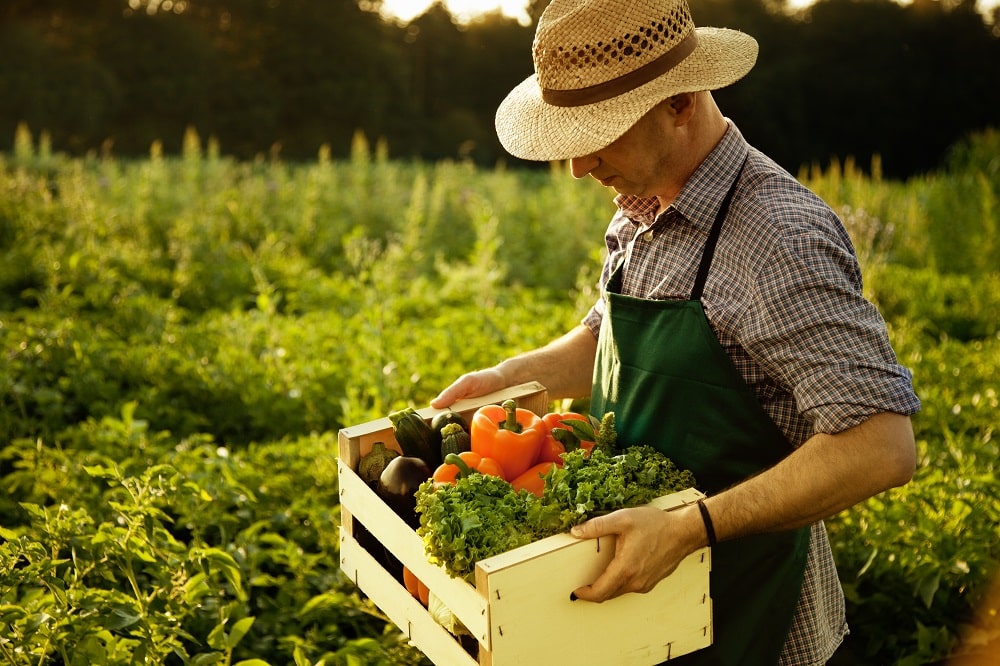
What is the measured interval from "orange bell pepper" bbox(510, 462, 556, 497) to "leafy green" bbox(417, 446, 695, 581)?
0.13 meters

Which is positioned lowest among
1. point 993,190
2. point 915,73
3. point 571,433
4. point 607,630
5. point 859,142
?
point 859,142

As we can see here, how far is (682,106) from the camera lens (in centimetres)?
204

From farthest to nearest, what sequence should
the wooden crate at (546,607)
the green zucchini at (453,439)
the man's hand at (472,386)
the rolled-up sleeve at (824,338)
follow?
the man's hand at (472,386)
the green zucchini at (453,439)
the rolled-up sleeve at (824,338)
the wooden crate at (546,607)

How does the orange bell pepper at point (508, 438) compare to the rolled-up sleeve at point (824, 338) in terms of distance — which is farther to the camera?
the orange bell pepper at point (508, 438)

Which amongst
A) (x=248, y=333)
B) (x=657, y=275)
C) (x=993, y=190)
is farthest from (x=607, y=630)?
(x=993, y=190)

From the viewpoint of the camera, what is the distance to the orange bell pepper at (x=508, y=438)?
2074mm

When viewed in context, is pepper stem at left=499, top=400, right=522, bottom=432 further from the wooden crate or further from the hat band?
the hat band

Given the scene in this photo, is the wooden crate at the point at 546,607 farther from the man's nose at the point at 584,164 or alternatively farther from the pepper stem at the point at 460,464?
the man's nose at the point at 584,164

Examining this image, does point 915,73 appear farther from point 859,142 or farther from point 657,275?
point 657,275

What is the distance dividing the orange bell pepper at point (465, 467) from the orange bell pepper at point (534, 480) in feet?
0.14

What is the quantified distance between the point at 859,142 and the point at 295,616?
28989 mm

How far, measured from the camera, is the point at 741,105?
95.6ft

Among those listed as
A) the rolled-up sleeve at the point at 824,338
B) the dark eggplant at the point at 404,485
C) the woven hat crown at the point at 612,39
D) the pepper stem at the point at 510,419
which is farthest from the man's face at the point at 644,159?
the dark eggplant at the point at 404,485

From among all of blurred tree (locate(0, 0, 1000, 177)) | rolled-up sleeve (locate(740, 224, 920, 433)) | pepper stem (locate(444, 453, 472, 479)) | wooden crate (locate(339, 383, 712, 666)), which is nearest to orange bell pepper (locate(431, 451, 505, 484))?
pepper stem (locate(444, 453, 472, 479))
